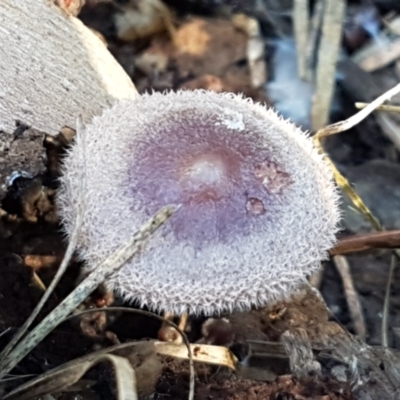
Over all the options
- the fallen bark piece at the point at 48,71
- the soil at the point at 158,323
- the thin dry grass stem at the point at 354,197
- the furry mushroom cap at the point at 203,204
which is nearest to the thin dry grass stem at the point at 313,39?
the soil at the point at 158,323

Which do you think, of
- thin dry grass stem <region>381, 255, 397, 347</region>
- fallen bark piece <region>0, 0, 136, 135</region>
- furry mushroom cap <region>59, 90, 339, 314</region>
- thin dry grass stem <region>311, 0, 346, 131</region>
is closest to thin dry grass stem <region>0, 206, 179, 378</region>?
furry mushroom cap <region>59, 90, 339, 314</region>

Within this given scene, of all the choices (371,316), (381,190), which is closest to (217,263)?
(371,316)

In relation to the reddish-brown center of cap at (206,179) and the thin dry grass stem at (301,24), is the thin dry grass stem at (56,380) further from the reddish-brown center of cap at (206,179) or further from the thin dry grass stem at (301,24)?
the thin dry grass stem at (301,24)

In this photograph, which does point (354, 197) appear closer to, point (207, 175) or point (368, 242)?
point (368, 242)

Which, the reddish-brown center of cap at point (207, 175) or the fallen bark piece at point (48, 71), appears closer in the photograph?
the reddish-brown center of cap at point (207, 175)

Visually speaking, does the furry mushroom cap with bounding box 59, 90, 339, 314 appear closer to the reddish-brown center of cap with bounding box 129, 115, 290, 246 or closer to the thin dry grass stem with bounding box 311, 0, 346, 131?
the reddish-brown center of cap with bounding box 129, 115, 290, 246

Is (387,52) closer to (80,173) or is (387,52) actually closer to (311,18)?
(311,18)

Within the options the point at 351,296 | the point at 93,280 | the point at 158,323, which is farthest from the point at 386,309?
the point at 93,280
